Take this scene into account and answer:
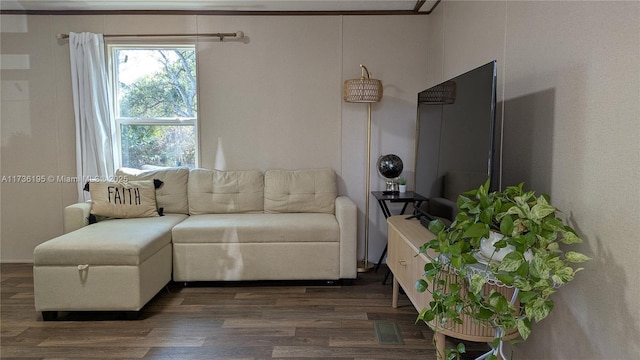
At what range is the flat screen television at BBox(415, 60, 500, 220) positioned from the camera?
1840 mm

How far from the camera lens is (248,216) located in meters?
3.42

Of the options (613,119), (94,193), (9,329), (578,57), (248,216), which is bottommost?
(9,329)

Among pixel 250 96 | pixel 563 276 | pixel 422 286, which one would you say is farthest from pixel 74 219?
pixel 563 276

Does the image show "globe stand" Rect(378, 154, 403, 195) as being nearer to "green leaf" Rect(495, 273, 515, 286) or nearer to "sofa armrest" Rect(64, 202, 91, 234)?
"green leaf" Rect(495, 273, 515, 286)

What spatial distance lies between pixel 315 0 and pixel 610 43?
8.32 feet

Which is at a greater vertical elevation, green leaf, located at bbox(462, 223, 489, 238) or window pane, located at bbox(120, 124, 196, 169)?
window pane, located at bbox(120, 124, 196, 169)

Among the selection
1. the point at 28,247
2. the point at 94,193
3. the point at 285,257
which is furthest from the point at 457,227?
the point at 28,247

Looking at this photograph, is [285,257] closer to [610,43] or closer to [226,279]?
[226,279]

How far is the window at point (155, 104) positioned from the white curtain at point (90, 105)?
14cm

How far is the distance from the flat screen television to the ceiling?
117cm

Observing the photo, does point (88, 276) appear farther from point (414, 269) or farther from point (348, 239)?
point (414, 269)

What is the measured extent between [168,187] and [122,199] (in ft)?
1.27

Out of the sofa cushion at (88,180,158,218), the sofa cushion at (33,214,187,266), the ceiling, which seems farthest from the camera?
the ceiling

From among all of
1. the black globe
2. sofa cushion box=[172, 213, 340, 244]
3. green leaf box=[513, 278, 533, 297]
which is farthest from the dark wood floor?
green leaf box=[513, 278, 533, 297]
